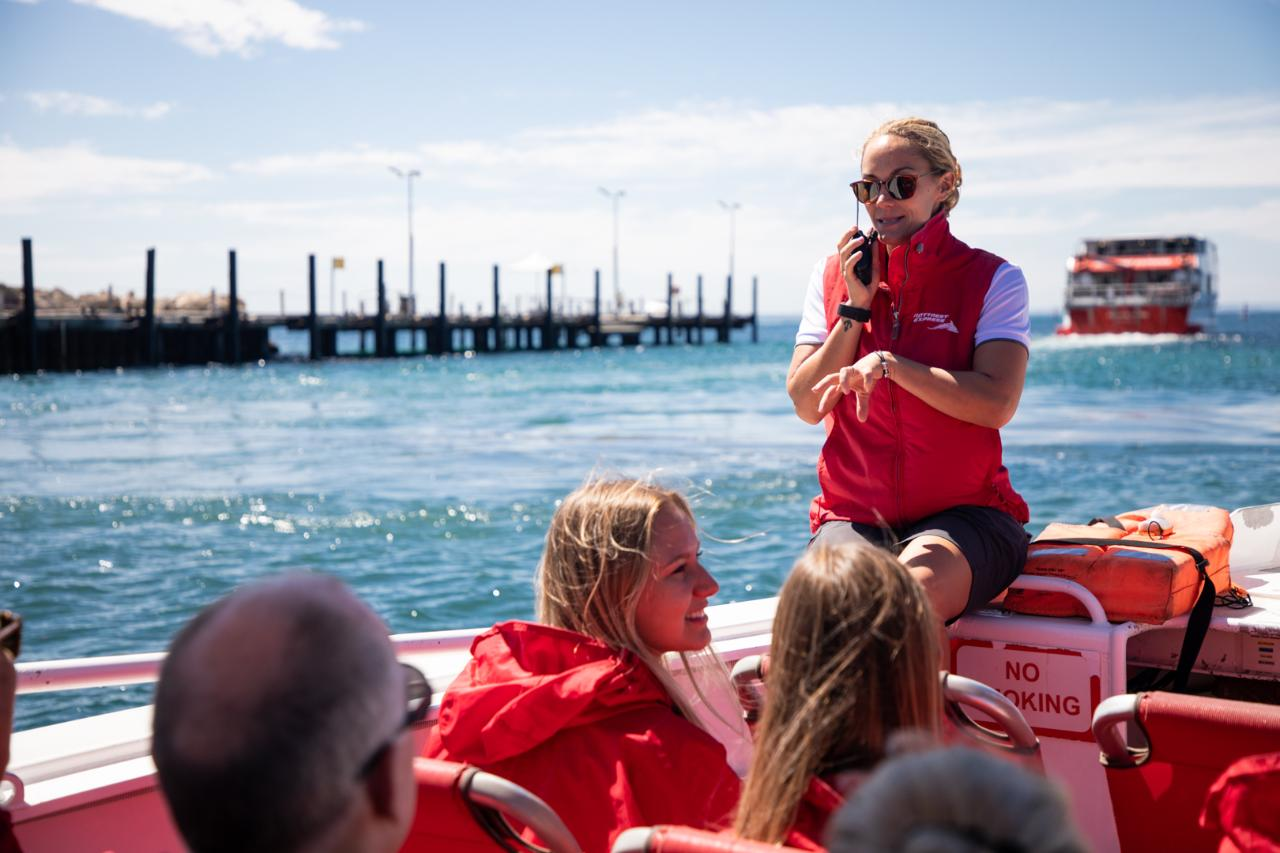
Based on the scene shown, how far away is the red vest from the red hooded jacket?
113 cm

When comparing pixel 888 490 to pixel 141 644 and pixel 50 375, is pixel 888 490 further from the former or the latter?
pixel 50 375

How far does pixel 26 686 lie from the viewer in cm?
229

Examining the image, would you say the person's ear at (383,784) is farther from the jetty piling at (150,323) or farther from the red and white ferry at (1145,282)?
the red and white ferry at (1145,282)

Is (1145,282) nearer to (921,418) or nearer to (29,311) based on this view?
(29,311)

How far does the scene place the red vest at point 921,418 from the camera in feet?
9.55

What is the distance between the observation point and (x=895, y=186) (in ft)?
9.53

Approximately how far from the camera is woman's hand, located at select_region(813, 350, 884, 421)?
2.68 meters

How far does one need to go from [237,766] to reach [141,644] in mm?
8586

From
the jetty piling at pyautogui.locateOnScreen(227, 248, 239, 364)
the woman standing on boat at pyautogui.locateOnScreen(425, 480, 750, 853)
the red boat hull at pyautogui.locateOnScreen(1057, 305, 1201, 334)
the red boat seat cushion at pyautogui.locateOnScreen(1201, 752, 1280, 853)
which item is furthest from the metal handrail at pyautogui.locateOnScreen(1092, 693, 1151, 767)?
the red boat hull at pyautogui.locateOnScreen(1057, 305, 1201, 334)

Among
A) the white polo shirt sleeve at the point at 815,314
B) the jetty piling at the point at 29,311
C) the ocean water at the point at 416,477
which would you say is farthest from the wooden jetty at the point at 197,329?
the white polo shirt sleeve at the point at 815,314

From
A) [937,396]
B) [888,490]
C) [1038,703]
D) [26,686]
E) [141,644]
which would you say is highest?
[937,396]

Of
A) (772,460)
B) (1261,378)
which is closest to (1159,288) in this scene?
(1261,378)

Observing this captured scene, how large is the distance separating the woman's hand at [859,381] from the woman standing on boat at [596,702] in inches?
30.3

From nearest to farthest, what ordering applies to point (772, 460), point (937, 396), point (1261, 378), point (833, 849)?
point (833, 849) < point (937, 396) < point (772, 460) < point (1261, 378)
